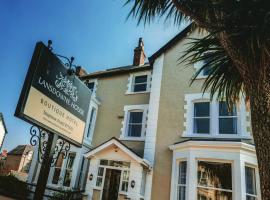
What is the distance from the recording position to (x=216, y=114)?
998 centimetres

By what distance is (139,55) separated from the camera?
1529cm

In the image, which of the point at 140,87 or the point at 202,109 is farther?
the point at 140,87

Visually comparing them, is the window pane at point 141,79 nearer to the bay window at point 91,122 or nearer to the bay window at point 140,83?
the bay window at point 140,83

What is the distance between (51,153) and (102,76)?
12.7 meters

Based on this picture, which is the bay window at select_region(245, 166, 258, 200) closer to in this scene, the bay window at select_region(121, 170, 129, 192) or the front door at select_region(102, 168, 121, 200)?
the bay window at select_region(121, 170, 129, 192)

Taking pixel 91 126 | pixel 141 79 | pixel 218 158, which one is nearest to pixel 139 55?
pixel 141 79

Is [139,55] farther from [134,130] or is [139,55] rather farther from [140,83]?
[134,130]

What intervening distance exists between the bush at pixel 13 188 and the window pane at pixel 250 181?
10.1m

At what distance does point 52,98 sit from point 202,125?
27.8 ft

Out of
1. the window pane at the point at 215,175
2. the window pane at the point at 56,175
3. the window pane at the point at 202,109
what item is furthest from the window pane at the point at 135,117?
the window pane at the point at 56,175

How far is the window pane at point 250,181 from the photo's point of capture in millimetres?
8070

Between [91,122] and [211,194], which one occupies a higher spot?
[91,122]

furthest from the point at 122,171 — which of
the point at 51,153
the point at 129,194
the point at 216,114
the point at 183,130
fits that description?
the point at 51,153

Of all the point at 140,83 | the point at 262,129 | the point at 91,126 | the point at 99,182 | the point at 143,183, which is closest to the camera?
the point at 262,129
